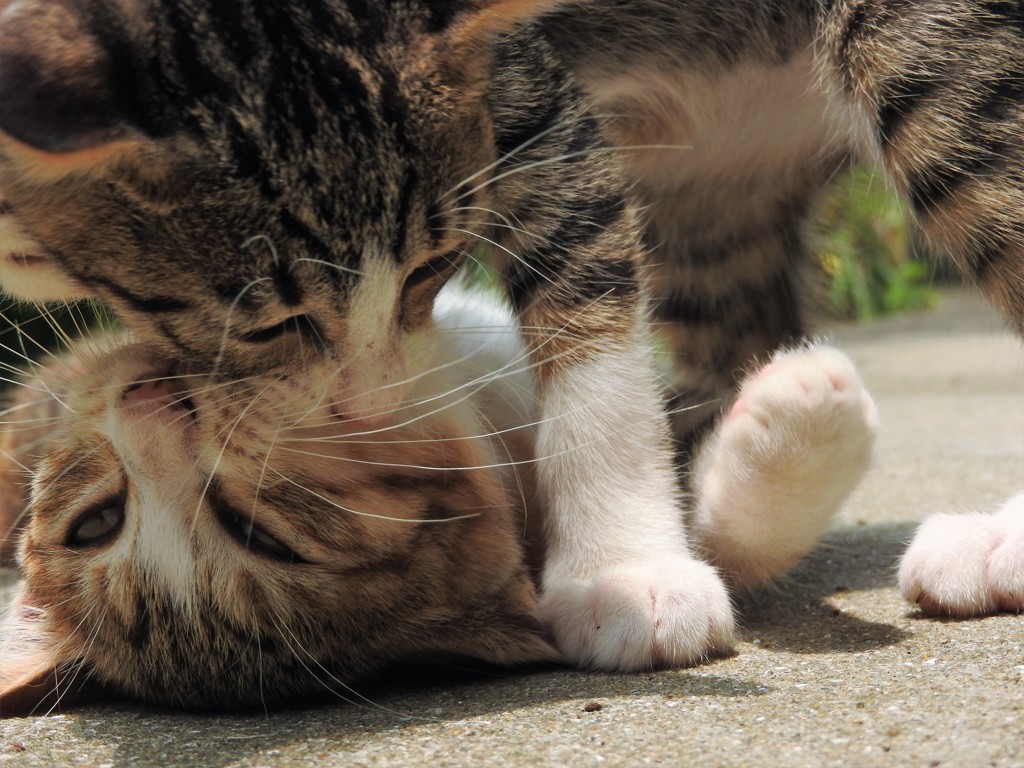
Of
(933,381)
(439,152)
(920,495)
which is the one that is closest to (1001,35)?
(439,152)

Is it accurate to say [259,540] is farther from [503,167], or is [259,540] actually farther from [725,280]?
[725,280]

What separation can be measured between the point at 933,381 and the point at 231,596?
4.36 m

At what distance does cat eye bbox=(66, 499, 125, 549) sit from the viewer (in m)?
1.78

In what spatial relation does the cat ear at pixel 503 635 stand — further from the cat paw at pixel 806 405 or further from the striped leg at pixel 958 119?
the striped leg at pixel 958 119

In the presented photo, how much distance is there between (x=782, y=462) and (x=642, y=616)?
415mm

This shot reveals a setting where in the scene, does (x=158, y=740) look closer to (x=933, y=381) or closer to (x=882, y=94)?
(x=882, y=94)

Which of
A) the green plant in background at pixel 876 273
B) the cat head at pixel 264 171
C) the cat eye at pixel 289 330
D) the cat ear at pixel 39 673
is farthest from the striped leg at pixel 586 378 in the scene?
the green plant in background at pixel 876 273

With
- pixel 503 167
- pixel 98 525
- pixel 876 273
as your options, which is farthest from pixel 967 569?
pixel 876 273

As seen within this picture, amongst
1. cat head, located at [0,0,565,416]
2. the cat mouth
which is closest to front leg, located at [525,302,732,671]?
cat head, located at [0,0,565,416]

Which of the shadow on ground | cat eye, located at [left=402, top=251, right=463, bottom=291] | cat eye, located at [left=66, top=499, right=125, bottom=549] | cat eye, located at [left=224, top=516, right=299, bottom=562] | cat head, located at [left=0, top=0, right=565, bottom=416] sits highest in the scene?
cat head, located at [left=0, top=0, right=565, bottom=416]

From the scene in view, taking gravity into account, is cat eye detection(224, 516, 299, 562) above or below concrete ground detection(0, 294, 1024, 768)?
above

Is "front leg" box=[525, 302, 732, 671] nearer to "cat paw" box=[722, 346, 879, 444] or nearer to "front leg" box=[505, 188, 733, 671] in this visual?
"front leg" box=[505, 188, 733, 671]

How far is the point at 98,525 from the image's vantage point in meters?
1.81

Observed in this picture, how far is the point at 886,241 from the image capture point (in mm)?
8641
